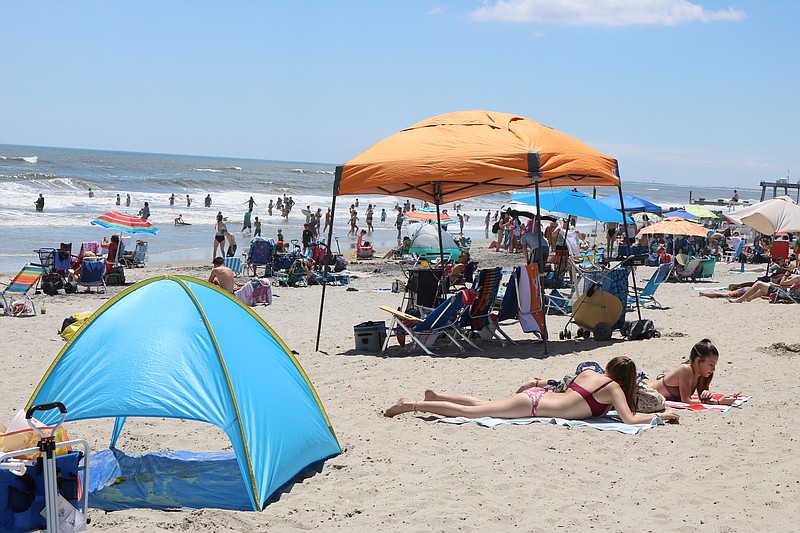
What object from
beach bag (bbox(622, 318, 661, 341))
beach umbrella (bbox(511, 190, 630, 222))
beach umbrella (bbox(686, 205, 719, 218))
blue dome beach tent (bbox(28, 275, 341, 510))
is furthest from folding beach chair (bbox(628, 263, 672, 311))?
beach umbrella (bbox(686, 205, 719, 218))

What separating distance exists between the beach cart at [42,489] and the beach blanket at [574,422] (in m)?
2.99

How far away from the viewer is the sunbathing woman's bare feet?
648cm

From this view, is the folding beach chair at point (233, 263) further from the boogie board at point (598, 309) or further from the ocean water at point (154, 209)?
the boogie board at point (598, 309)

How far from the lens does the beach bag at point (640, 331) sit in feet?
32.6

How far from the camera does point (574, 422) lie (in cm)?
620

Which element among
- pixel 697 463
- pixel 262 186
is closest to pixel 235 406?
pixel 697 463

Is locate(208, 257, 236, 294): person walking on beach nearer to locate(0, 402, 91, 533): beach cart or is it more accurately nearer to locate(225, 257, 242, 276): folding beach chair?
locate(225, 257, 242, 276): folding beach chair

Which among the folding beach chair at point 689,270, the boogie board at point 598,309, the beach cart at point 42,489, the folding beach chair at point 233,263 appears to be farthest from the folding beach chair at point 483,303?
the folding beach chair at point 689,270

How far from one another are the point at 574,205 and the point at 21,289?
30.0ft

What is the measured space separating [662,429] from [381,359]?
11.7 feet

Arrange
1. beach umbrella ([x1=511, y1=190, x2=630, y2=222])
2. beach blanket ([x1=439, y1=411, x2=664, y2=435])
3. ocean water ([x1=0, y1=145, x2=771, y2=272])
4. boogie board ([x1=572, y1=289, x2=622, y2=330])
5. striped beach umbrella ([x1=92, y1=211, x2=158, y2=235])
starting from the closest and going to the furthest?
beach blanket ([x1=439, y1=411, x2=664, y2=435]), boogie board ([x1=572, y1=289, x2=622, y2=330]), beach umbrella ([x1=511, y1=190, x2=630, y2=222]), striped beach umbrella ([x1=92, y1=211, x2=158, y2=235]), ocean water ([x1=0, y1=145, x2=771, y2=272])

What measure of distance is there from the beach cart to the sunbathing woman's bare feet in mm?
2882

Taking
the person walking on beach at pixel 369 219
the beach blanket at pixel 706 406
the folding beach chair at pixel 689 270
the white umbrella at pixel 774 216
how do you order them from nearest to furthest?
the beach blanket at pixel 706 406 → the white umbrella at pixel 774 216 → the folding beach chair at pixel 689 270 → the person walking on beach at pixel 369 219

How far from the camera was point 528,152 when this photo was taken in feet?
29.2
